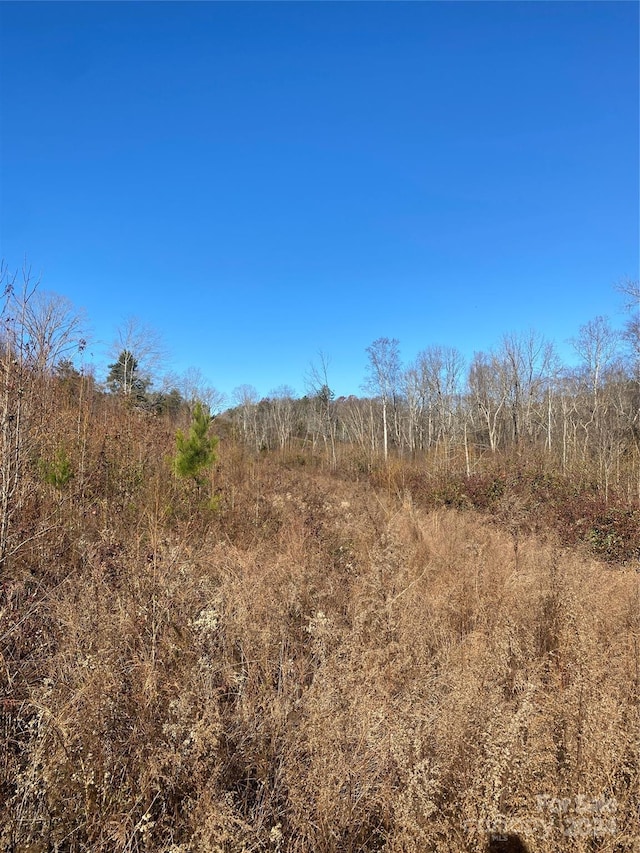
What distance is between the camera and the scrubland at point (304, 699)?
1.44 meters

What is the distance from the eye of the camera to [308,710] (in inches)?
75.1

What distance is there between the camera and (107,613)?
2.47 meters

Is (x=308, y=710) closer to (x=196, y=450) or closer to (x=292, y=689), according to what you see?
(x=292, y=689)

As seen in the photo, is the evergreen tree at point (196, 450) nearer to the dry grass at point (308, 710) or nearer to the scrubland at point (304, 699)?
the scrubland at point (304, 699)

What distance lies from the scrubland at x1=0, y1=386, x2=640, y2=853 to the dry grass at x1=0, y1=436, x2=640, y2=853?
0.04ft

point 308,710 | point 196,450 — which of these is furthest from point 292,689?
point 196,450

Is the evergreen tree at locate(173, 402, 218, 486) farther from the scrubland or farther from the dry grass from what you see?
the dry grass

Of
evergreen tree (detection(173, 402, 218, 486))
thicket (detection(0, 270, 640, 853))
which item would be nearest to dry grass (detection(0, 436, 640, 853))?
thicket (detection(0, 270, 640, 853))

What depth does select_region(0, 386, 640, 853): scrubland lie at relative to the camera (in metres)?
1.44

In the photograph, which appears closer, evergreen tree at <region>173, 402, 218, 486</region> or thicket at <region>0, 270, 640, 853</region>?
thicket at <region>0, 270, 640, 853</region>

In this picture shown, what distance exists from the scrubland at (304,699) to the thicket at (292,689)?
13 mm

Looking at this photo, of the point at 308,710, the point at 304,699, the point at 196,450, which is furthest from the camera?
the point at 196,450

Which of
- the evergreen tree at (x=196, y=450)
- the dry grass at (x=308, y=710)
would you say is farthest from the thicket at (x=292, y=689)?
the evergreen tree at (x=196, y=450)

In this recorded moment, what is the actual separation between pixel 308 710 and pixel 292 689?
0.26 m
